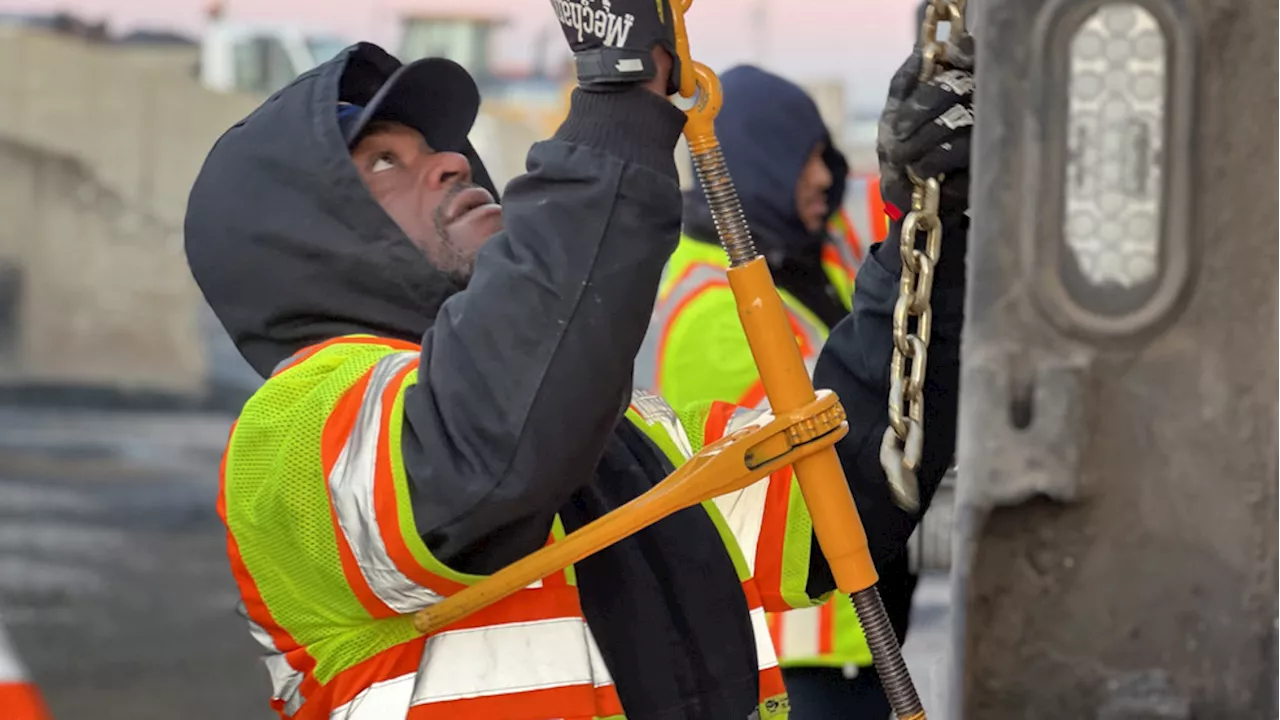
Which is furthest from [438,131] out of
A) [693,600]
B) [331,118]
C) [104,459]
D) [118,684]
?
[104,459]

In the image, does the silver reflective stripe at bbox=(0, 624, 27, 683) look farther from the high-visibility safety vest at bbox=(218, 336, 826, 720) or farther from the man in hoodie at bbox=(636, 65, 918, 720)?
the man in hoodie at bbox=(636, 65, 918, 720)

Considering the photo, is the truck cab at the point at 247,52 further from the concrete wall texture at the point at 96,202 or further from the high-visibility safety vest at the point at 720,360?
the high-visibility safety vest at the point at 720,360

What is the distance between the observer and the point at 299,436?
76.4 inches

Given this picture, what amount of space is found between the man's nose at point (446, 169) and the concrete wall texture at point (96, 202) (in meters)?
7.58

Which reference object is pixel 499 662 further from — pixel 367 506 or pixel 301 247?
pixel 301 247

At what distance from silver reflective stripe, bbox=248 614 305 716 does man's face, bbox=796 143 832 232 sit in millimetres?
2283

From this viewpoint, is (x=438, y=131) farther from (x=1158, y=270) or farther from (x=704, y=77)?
(x=1158, y=270)

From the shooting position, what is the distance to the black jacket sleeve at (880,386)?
7.32 ft

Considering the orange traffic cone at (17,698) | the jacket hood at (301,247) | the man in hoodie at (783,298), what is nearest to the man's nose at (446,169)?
the jacket hood at (301,247)

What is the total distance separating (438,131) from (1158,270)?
139 cm

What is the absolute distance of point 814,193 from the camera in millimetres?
4367

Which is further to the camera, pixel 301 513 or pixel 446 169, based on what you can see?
pixel 446 169

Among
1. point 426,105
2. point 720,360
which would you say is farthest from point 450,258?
point 720,360

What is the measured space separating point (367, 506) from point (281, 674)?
0.39 metres
